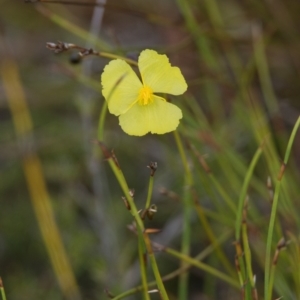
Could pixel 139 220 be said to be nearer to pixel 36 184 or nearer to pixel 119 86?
pixel 119 86

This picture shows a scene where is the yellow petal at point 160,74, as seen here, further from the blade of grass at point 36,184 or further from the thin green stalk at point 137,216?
the blade of grass at point 36,184

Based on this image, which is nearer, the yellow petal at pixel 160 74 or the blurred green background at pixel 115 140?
the yellow petal at pixel 160 74

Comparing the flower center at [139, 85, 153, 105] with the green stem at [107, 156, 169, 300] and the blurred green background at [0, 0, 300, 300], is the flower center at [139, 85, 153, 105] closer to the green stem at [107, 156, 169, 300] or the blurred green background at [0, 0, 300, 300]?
the green stem at [107, 156, 169, 300]

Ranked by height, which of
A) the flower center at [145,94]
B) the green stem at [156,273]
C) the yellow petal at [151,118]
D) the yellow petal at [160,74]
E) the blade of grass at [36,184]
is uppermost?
the yellow petal at [160,74]

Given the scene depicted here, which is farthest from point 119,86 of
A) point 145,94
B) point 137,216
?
point 137,216

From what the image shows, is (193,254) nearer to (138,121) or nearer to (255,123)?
(255,123)

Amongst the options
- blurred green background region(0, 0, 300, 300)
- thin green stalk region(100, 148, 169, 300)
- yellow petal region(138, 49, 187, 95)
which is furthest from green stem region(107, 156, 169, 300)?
blurred green background region(0, 0, 300, 300)

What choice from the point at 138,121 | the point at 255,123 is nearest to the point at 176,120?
the point at 138,121

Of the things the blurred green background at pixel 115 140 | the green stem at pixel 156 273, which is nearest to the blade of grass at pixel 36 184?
the blurred green background at pixel 115 140
